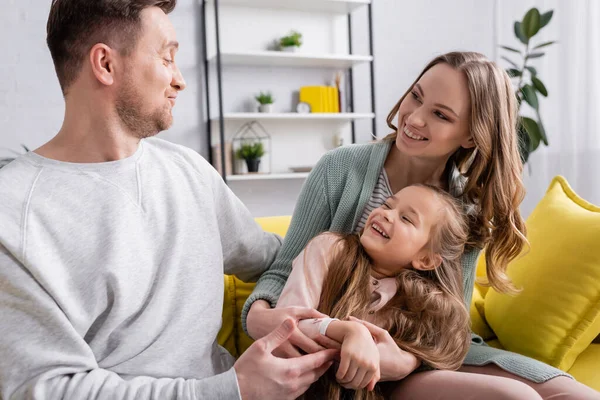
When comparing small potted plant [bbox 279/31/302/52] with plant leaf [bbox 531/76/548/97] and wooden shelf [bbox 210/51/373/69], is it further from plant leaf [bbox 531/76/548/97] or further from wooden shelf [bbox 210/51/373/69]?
plant leaf [bbox 531/76/548/97]

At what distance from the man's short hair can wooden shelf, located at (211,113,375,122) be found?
2730 mm

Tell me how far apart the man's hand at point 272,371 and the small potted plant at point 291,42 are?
331cm

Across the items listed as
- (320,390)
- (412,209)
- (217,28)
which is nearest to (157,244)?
(320,390)

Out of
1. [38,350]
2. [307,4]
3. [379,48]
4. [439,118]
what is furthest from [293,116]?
[38,350]

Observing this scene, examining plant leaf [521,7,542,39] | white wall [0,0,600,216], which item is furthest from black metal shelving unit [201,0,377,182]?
plant leaf [521,7,542,39]

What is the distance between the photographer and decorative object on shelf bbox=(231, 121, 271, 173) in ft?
13.5

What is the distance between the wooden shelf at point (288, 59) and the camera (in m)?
3.98

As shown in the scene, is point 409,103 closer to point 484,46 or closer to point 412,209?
point 412,209

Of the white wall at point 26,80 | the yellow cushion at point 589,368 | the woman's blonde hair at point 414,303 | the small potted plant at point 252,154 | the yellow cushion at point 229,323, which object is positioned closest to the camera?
the woman's blonde hair at point 414,303

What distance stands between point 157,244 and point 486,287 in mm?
1142

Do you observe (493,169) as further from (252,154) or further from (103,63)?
(252,154)

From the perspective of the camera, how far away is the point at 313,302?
4.30 ft

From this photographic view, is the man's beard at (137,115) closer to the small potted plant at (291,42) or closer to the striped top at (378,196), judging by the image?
the striped top at (378,196)

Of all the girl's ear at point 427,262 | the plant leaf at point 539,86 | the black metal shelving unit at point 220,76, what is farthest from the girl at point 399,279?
the plant leaf at point 539,86
